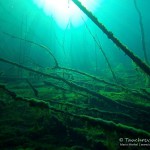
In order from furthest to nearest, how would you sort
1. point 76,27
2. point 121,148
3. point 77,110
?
point 76,27, point 77,110, point 121,148

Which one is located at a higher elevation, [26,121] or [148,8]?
[148,8]

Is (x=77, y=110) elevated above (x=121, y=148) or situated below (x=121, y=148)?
above

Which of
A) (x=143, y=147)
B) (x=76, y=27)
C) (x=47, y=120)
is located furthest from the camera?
(x=76, y=27)

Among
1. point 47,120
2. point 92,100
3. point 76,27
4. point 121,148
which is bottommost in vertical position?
point 121,148

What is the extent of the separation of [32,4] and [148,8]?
52.8ft

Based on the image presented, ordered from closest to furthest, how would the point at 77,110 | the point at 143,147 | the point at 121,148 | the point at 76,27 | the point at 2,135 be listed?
the point at 143,147
the point at 121,148
the point at 2,135
the point at 77,110
the point at 76,27

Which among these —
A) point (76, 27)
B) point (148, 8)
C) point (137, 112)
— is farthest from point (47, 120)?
point (76, 27)

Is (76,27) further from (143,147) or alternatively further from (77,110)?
(143,147)

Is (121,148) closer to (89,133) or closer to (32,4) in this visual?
(89,133)

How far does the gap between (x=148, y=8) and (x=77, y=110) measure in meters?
26.3

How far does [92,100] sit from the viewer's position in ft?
21.2

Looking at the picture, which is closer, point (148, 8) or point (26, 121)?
point (26, 121)

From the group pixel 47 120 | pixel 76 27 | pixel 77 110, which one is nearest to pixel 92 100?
pixel 77 110

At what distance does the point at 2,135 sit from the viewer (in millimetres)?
4215
